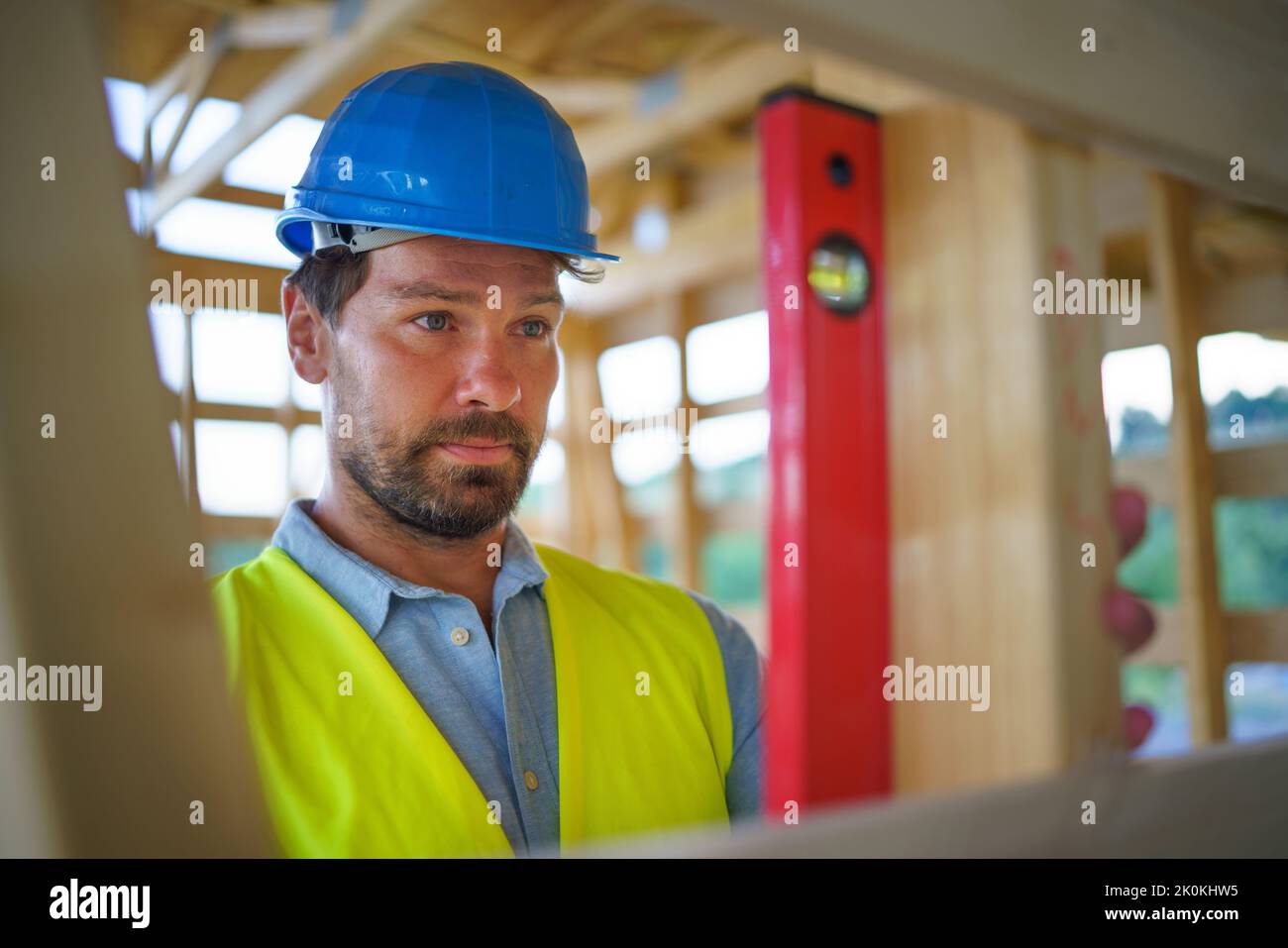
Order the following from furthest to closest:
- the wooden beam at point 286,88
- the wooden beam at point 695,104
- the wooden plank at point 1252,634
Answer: the wooden beam at point 695,104
the wooden beam at point 286,88
the wooden plank at point 1252,634

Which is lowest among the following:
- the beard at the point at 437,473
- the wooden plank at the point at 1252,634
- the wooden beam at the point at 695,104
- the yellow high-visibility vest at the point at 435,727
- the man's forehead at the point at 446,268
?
the wooden plank at the point at 1252,634

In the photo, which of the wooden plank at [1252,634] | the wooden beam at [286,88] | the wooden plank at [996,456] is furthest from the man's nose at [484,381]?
the wooden plank at [1252,634]

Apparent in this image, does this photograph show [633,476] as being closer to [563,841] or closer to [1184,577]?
[1184,577]

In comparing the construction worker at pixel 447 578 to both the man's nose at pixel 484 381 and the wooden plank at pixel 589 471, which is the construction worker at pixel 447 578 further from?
the wooden plank at pixel 589 471

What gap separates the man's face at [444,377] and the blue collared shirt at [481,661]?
0.12 m

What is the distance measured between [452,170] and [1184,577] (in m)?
2.54

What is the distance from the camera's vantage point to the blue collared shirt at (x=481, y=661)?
120 cm

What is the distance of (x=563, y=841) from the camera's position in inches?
46.8

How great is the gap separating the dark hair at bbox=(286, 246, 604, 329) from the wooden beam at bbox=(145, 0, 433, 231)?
5.40 feet

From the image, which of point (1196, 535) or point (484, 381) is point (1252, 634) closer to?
point (1196, 535)

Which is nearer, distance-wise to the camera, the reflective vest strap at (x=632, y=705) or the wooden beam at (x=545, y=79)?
the reflective vest strap at (x=632, y=705)

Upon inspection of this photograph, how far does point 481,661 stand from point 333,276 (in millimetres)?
604

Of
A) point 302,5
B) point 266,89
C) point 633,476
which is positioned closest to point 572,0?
point 302,5

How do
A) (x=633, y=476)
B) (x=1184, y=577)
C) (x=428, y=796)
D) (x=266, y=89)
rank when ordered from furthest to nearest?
(x=633, y=476) < (x=266, y=89) < (x=1184, y=577) < (x=428, y=796)
